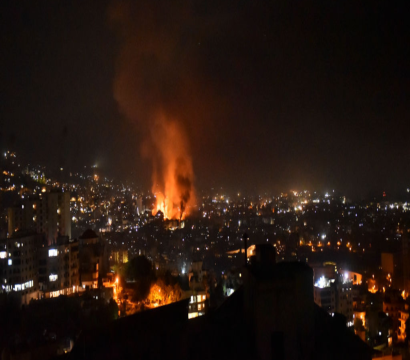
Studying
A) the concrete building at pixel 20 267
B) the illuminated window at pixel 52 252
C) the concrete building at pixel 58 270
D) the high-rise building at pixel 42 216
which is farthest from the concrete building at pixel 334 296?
the high-rise building at pixel 42 216

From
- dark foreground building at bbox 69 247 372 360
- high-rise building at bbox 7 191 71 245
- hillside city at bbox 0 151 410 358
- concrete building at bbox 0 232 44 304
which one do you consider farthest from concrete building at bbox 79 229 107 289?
dark foreground building at bbox 69 247 372 360

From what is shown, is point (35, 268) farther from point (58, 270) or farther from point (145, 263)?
point (145, 263)

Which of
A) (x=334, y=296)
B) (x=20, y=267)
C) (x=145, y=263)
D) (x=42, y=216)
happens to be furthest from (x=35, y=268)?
(x=334, y=296)

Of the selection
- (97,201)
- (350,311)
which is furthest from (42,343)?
(97,201)

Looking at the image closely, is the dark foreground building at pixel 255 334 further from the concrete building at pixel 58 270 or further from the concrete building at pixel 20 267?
the concrete building at pixel 58 270

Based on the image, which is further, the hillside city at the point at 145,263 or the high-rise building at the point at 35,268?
the high-rise building at the point at 35,268

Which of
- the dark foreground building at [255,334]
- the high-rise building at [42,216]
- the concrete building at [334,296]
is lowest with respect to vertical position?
the concrete building at [334,296]
